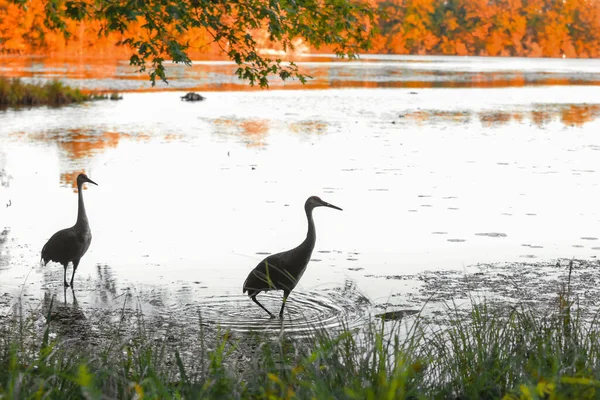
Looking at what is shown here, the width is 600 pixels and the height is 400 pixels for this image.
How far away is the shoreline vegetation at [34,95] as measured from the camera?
38938 mm

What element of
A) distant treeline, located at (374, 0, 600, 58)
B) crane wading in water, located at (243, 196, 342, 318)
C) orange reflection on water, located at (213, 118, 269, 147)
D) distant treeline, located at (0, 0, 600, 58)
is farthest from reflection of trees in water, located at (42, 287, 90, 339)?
distant treeline, located at (374, 0, 600, 58)

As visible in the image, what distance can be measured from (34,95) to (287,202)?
26698mm

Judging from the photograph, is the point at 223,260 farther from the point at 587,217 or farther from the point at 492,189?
the point at 492,189

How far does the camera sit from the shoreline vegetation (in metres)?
38.9

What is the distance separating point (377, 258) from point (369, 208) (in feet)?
12.2

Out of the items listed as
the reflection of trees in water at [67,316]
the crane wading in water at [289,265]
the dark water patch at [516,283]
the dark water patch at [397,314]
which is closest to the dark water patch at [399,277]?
the dark water patch at [516,283]

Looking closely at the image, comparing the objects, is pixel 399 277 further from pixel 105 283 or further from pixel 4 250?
pixel 4 250

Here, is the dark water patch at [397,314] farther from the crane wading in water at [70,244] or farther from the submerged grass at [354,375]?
the crane wading in water at [70,244]

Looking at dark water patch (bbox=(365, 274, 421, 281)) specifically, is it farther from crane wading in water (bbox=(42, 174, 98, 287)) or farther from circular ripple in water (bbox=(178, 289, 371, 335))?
crane wading in water (bbox=(42, 174, 98, 287))

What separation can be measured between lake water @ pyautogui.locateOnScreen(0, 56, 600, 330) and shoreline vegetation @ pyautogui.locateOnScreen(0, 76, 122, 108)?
3.72 metres

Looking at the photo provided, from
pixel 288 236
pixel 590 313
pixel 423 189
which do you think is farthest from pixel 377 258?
pixel 423 189

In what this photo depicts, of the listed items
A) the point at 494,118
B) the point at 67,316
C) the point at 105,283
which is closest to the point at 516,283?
the point at 105,283

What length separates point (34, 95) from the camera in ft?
130

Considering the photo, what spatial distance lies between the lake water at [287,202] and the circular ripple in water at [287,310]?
0.03m
